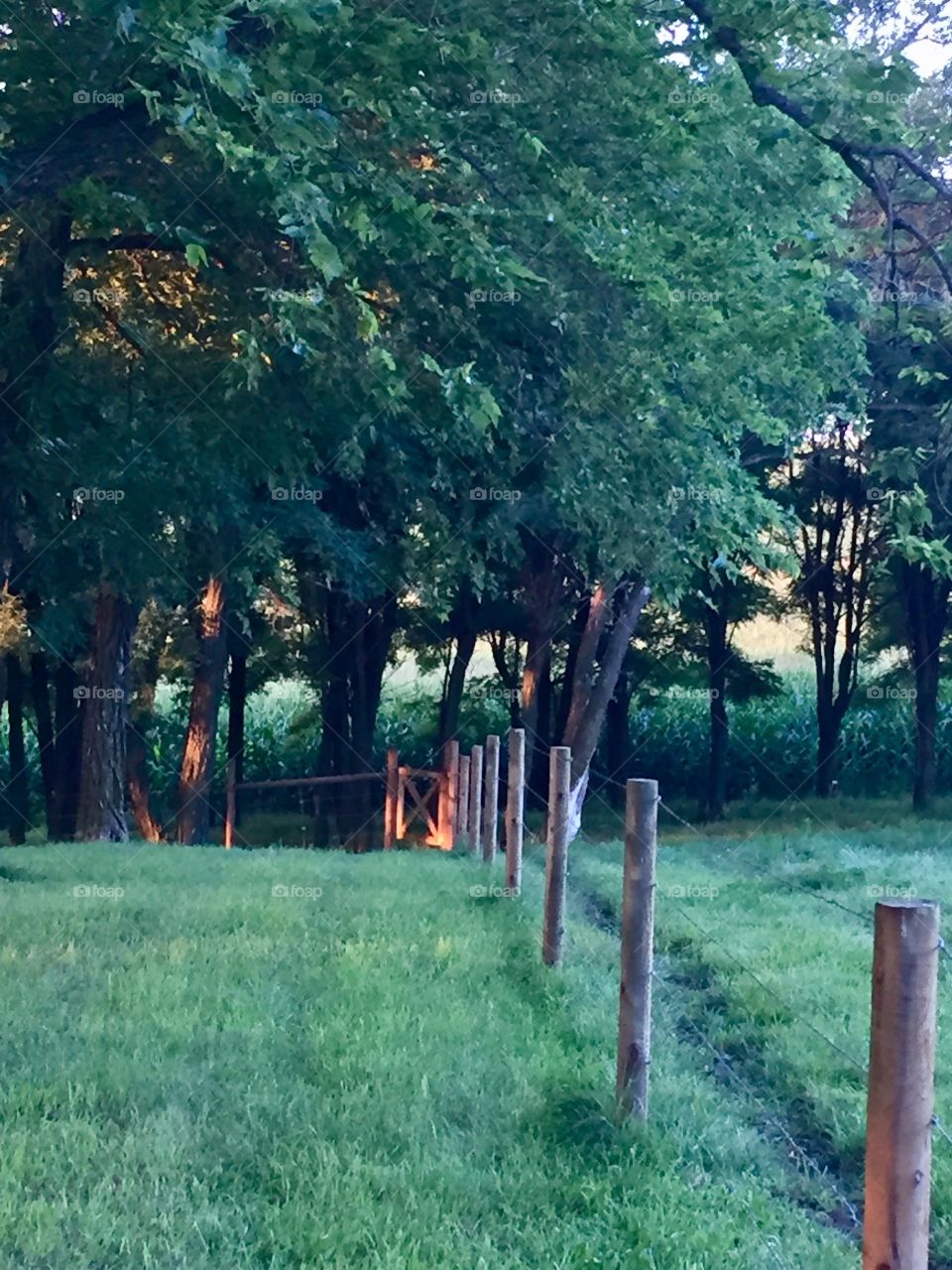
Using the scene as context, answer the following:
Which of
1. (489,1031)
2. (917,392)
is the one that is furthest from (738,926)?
(917,392)

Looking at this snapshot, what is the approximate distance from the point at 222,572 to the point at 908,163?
10.2 m

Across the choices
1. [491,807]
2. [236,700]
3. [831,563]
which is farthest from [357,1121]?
[831,563]

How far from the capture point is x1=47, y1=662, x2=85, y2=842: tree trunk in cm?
2423

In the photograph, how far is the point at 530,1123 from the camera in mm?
5141

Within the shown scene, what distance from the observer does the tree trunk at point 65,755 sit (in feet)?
79.5

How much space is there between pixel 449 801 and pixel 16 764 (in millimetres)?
14014

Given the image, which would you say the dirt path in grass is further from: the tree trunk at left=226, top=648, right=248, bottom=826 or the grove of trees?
the tree trunk at left=226, top=648, right=248, bottom=826

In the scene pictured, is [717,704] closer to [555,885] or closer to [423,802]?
[423,802]

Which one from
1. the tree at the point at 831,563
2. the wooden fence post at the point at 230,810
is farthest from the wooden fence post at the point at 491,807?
the tree at the point at 831,563

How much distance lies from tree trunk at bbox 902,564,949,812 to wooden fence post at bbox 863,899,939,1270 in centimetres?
2560

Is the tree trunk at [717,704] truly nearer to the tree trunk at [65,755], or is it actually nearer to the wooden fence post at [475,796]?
the tree trunk at [65,755]

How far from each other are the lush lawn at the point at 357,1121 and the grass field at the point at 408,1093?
0.01 m

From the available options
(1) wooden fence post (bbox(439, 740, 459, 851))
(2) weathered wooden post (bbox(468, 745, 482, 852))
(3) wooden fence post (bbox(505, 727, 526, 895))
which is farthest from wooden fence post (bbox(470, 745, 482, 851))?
(3) wooden fence post (bbox(505, 727, 526, 895))

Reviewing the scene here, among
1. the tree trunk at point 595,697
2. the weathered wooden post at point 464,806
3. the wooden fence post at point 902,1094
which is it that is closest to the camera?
the wooden fence post at point 902,1094
